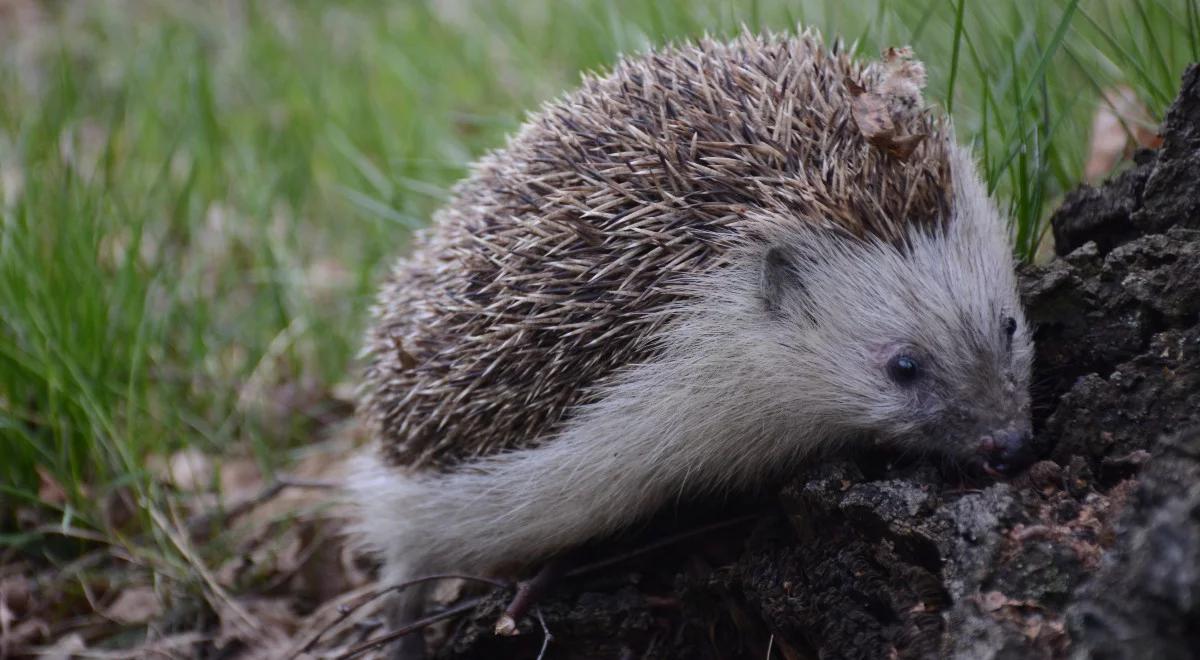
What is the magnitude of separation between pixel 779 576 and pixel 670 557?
0.59 metres

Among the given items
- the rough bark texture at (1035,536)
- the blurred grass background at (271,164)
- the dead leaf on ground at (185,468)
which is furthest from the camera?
the dead leaf on ground at (185,468)

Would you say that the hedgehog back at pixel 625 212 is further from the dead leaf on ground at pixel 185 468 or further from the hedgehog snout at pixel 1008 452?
the dead leaf on ground at pixel 185 468

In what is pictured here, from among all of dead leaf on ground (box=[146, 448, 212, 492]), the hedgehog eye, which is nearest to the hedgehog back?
the hedgehog eye

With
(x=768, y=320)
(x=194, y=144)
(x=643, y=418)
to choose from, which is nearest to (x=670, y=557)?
(x=643, y=418)

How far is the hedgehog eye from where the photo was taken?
3287 mm

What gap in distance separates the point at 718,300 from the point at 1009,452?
958mm

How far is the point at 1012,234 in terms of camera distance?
11.8 ft

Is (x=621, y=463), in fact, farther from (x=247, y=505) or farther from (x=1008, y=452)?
(x=247, y=505)

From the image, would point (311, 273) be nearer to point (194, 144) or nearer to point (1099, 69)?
point (194, 144)

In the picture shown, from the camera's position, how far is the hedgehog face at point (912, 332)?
10.4 ft

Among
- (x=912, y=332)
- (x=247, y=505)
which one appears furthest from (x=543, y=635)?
(x=247, y=505)

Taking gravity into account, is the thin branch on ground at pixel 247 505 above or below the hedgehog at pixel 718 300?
below

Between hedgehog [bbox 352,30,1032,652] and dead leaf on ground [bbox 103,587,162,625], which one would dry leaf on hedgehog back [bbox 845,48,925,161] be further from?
dead leaf on ground [bbox 103,587,162,625]

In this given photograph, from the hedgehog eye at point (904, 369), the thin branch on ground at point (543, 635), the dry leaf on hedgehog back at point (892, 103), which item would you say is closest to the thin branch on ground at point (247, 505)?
the thin branch on ground at point (543, 635)
